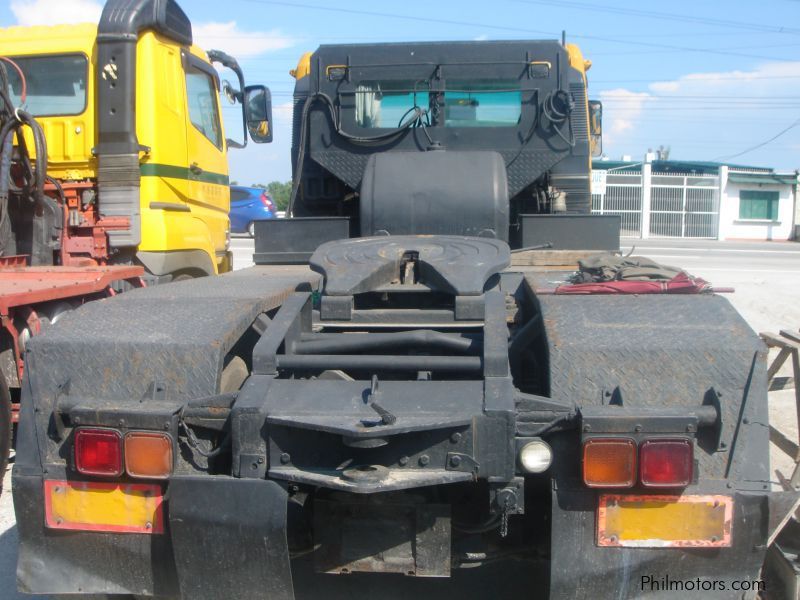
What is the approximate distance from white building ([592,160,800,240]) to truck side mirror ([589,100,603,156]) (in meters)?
28.9

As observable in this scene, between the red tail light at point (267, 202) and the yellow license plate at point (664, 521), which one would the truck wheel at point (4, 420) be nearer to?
the yellow license plate at point (664, 521)

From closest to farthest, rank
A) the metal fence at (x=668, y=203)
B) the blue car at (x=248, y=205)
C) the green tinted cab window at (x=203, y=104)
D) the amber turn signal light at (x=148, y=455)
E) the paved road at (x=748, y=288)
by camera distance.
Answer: the amber turn signal light at (x=148, y=455) → the paved road at (x=748, y=288) → the green tinted cab window at (x=203, y=104) → the blue car at (x=248, y=205) → the metal fence at (x=668, y=203)

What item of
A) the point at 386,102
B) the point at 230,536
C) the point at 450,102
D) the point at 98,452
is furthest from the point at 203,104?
the point at 230,536

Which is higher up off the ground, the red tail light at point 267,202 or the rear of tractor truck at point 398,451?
the red tail light at point 267,202

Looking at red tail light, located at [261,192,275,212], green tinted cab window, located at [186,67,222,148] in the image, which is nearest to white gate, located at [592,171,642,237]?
red tail light, located at [261,192,275,212]

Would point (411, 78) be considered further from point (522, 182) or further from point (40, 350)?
point (40, 350)

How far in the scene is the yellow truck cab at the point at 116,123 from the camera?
20.1ft

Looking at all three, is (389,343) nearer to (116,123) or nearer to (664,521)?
(664,521)

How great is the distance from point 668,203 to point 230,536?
34.7 meters

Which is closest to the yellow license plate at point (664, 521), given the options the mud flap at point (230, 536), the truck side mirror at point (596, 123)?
the mud flap at point (230, 536)

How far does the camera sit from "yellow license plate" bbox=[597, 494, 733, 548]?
2318 millimetres

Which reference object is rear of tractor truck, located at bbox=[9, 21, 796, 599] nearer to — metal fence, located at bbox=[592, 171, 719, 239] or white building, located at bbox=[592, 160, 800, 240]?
white building, located at bbox=[592, 160, 800, 240]

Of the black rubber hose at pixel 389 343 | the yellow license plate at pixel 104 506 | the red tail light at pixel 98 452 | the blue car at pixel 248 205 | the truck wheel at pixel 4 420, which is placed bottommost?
the truck wheel at pixel 4 420

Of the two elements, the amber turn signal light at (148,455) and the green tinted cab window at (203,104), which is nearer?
the amber turn signal light at (148,455)
